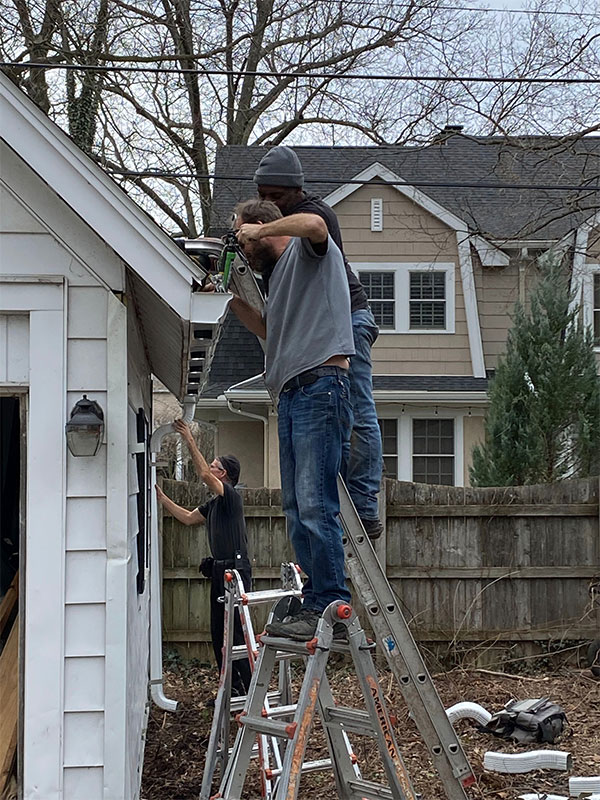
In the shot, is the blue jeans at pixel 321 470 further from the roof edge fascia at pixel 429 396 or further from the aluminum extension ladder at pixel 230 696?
the roof edge fascia at pixel 429 396

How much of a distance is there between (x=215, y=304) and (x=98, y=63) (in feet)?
42.6

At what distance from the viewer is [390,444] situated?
Answer: 1420 centimetres

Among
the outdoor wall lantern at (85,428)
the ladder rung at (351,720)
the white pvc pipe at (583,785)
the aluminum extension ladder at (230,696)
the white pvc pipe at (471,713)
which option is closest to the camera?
the ladder rung at (351,720)

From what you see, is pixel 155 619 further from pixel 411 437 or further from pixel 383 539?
pixel 411 437

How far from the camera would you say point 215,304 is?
150 inches

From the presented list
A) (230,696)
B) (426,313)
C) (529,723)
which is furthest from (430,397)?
(230,696)

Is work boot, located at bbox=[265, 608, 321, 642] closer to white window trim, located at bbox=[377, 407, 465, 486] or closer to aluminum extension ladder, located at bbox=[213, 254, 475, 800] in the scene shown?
aluminum extension ladder, located at bbox=[213, 254, 475, 800]

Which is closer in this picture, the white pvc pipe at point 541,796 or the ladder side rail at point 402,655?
the ladder side rail at point 402,655

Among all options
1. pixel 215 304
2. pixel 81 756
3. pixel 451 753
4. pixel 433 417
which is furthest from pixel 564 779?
pixel 433 417

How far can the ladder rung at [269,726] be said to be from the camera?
3.39 metres

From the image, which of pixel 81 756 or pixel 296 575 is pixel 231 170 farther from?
pixel 81 756

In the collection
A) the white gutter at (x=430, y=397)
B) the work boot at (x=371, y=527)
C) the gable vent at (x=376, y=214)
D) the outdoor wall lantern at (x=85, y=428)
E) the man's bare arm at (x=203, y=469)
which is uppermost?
the gable vent at (x=376, y=214)

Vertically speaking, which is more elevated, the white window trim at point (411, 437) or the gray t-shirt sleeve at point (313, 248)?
the gray t-shirt sleeve at point (313, 248)

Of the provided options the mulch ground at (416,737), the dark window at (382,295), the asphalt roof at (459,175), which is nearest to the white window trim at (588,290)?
the asphalt roof at (459,175)
